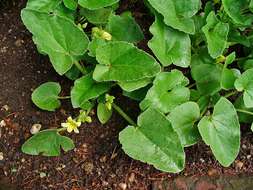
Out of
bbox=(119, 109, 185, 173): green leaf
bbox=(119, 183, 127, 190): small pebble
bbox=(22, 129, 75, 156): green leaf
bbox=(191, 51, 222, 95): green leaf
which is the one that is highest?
bbox=(191, 51, 222, 95): green leaf

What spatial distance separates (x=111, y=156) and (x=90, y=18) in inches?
17.8

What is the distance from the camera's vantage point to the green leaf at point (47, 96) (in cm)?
170

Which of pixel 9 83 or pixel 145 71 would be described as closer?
pixel 145 71

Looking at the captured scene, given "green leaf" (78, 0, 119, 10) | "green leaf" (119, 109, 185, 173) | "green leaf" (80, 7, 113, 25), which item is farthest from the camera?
"green leaf" (80, 7, 113, 25)

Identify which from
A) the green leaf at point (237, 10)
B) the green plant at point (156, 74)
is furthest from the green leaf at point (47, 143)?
the green leaf at point (237, 10)

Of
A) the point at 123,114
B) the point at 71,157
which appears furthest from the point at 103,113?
the point at 71,157

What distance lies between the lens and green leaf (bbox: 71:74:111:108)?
1612 millimetres

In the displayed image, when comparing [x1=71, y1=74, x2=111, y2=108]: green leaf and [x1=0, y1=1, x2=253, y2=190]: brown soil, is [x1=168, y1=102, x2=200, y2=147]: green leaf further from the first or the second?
[x1=71, y1=74, x2=111, y2=108]: green leaf

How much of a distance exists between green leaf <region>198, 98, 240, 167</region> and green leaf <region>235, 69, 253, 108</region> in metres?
0.06

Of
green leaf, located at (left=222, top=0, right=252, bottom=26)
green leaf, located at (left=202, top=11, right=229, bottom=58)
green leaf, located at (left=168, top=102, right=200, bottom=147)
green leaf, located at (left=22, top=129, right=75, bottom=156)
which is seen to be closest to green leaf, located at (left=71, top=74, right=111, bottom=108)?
green leaf, located at (left=22, top=129, right=75, bottom=156)

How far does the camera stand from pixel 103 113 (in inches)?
67.1

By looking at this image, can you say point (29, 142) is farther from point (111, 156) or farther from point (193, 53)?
point (193, 53)

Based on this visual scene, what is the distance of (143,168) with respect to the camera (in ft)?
5.53

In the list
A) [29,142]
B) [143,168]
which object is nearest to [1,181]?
[29,142]
